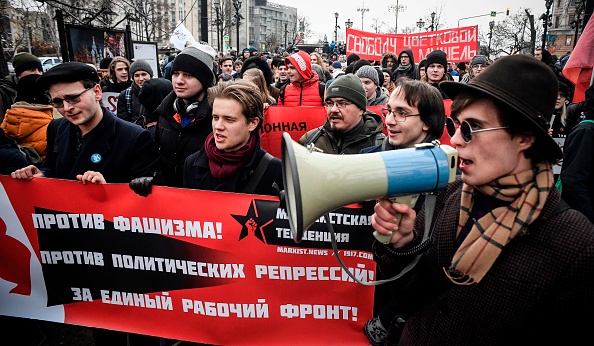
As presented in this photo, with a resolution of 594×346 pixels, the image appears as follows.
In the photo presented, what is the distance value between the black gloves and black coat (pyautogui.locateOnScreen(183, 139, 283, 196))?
0.30 meters

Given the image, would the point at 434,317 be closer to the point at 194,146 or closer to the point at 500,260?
the point at 500,260

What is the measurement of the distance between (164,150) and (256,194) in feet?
4.19

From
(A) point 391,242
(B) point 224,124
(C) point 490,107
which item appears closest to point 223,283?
(B) point 224,124

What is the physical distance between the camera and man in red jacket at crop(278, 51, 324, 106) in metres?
5.73

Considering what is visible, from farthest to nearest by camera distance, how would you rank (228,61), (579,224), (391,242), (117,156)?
(228,61) → (117,156) → (391,242) → (579,224)

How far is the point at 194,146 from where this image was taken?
130 inches

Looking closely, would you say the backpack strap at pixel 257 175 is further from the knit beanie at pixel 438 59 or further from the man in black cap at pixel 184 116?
the knit beanie at pixel 438 59

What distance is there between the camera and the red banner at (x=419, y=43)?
10.8m

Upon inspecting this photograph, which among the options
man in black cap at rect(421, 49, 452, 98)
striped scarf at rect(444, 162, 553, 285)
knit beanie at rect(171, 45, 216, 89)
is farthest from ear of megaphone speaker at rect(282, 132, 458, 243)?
man in black cap at rect(421, 49, 452, 98)

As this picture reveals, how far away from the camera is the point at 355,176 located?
1320 mm

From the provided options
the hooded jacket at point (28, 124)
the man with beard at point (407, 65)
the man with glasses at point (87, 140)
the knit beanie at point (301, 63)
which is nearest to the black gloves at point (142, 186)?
the man with glasses at point (87, 140)

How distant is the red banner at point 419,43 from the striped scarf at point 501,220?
10142 millimetres

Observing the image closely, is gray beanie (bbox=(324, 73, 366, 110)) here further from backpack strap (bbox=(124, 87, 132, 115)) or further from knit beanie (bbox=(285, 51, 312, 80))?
backpack strap (bbox=(124, 87, 132, 115))

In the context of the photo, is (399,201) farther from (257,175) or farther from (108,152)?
(108,152)
